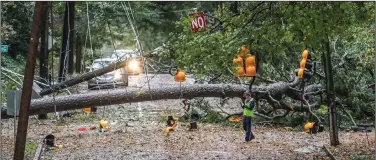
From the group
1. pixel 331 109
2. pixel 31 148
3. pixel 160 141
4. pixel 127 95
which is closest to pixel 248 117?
pixel 331 109

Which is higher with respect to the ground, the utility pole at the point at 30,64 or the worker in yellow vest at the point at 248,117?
the utility pole at the point at 30,64

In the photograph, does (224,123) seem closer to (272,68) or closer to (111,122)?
(272,68)

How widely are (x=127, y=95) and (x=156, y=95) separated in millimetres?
975

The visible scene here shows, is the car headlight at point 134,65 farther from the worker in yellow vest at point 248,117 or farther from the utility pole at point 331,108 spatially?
the utility pole at point 331,108

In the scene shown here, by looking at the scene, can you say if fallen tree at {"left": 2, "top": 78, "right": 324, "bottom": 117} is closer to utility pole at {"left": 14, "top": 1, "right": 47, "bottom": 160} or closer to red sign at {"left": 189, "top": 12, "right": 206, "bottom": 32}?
red sign at {"left": 189, "top": 12, "right": 206, "bottom": 32}

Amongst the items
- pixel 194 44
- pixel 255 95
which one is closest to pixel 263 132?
pixel 255 95

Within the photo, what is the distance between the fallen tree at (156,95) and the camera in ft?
50.8

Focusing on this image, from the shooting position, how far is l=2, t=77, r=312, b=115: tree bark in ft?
50.5

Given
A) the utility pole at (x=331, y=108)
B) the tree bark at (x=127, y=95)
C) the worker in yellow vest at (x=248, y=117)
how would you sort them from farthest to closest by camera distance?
the tree bark at (x=127, y=95) < the worker in yellow vest at (x=248, y=117) < the utility pole at (x=331, y=108)

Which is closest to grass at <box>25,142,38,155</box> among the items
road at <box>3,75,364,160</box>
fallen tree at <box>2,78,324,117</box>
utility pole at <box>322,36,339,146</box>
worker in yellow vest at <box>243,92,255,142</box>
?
road at <box>3,75,364,160</box>

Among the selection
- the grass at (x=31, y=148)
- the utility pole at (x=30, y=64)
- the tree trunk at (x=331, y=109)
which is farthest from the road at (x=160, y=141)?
the utility pole at (x=30, y=64)

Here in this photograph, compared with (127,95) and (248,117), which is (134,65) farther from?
(248,117)

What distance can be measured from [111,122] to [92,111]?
A: 2531 millimetres

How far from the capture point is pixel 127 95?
15.7 metres
